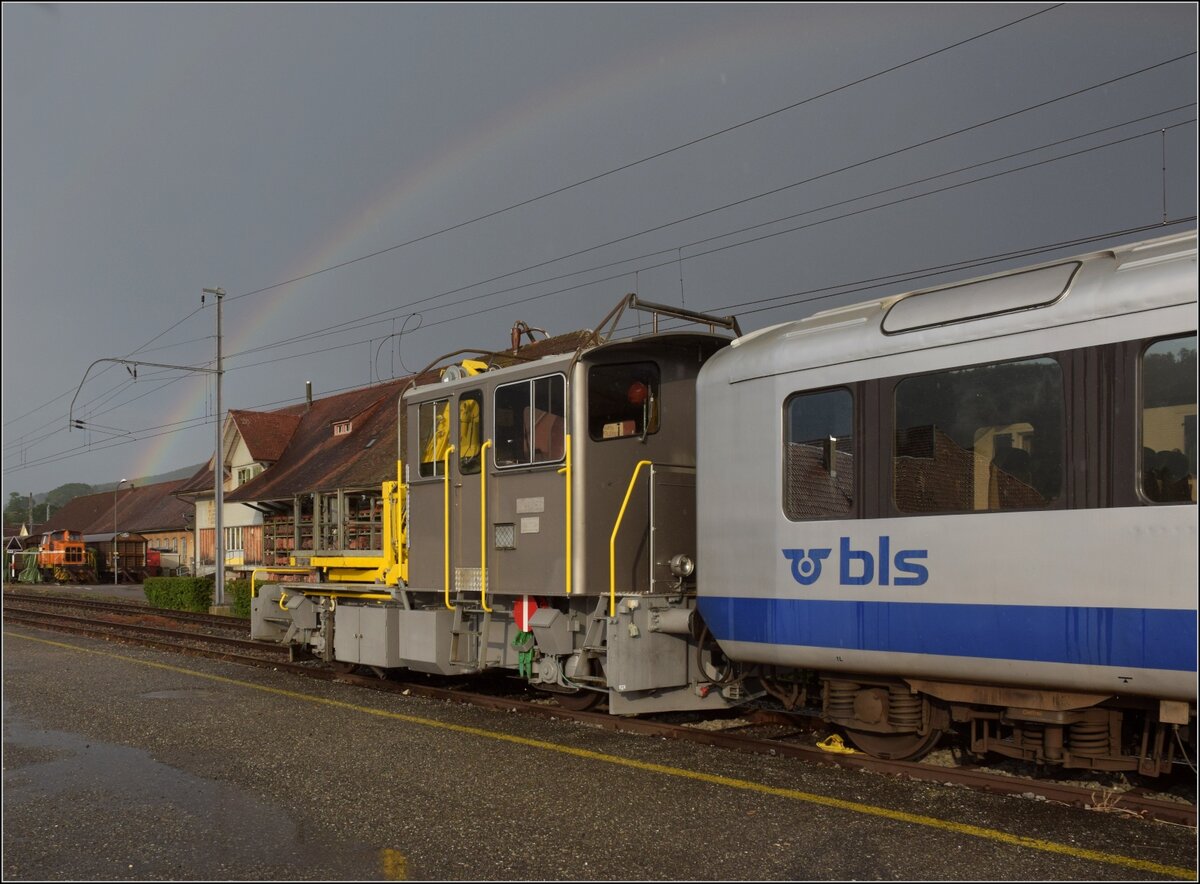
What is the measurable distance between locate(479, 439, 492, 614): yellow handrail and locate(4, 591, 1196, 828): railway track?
1.23m

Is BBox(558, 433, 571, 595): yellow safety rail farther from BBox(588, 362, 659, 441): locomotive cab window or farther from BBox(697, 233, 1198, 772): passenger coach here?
BBox(697, 233, 1198, 772): passenger coach

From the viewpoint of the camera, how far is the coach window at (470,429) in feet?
34.5

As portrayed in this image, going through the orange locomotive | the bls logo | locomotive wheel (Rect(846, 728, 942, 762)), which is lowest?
the orange locomotive

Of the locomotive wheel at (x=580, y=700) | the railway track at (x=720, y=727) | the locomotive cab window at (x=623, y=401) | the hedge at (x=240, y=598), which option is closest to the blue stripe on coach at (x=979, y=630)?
the railway track at (x=720, y=727)

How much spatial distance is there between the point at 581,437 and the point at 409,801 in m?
3.72

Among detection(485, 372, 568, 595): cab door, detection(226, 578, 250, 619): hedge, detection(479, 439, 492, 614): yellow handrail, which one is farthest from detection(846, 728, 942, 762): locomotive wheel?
detection(226, 578, 250, 619): hedge

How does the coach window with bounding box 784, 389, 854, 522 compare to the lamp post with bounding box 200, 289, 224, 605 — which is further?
the lamp post with bounding box 200, 289, 224, 605

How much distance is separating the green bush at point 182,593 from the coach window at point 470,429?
21.4m

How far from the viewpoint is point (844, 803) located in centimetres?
638

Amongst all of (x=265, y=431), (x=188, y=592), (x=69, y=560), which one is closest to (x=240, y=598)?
(x=188, y=592)

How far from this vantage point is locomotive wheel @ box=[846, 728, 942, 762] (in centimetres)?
705

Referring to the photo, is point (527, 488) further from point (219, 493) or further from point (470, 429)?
point (219, 493)

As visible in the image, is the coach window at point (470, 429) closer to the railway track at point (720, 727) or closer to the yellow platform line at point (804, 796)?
the railway track at point (720, 727)

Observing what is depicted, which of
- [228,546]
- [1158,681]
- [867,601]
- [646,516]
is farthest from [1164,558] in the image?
[228,546]
